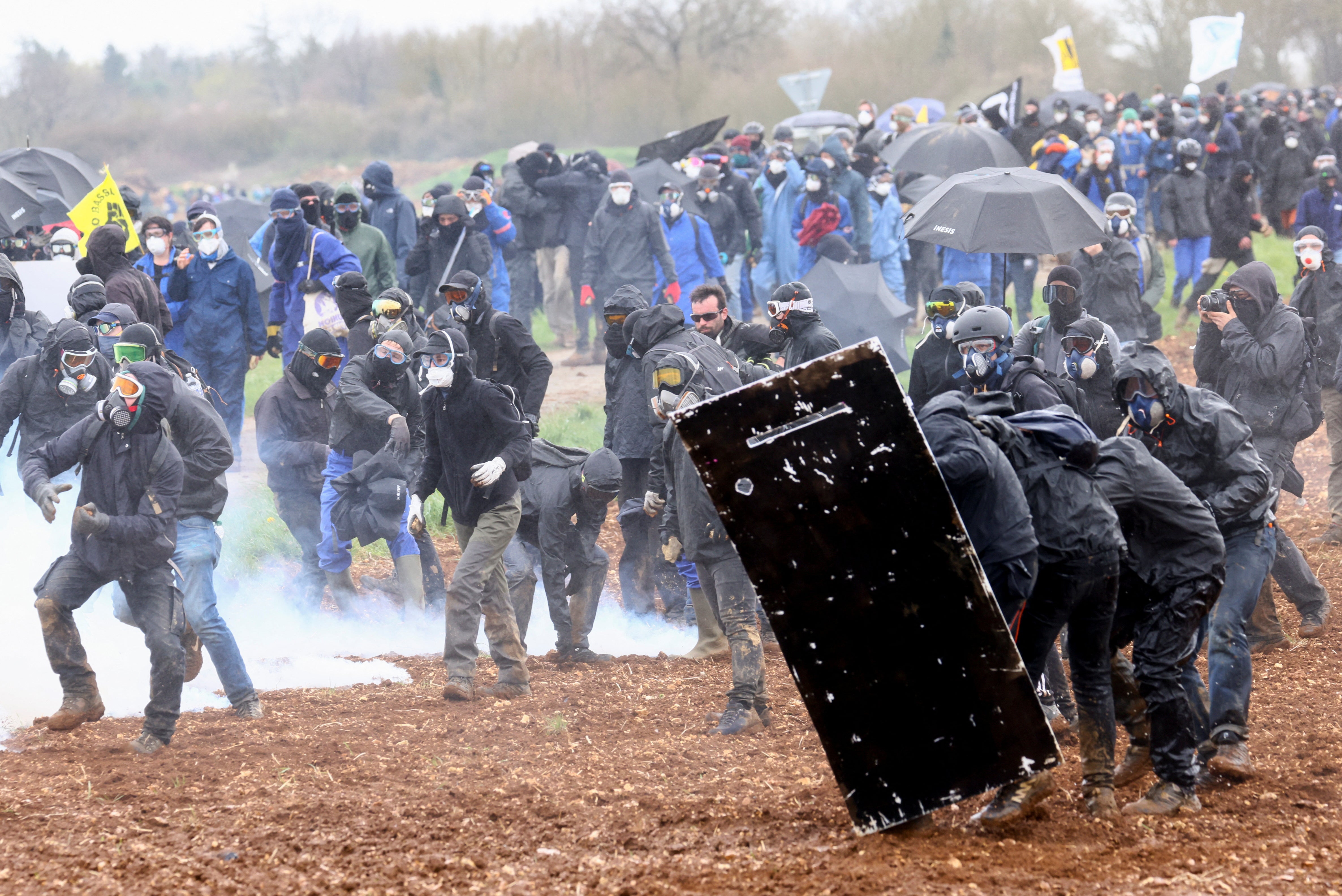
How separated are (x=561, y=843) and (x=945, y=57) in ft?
166

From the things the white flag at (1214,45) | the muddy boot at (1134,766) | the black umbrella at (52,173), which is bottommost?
the muddy boot at (1134,766)

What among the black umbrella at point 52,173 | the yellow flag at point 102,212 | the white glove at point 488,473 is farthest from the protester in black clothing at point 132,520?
the black umbrella at point 52,173

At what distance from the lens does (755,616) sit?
681 centimetres

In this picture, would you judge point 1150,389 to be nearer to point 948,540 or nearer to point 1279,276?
point 948,540

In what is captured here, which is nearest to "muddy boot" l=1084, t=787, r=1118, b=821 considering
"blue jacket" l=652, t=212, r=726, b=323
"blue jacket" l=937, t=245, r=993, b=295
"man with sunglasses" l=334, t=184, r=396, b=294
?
"man with sunglasses" l=334, t=184, r=396, b=294

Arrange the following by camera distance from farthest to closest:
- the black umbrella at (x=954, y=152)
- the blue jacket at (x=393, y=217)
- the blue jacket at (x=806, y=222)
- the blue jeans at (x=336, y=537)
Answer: the black umbrella at (x=954, y=152), the blue jacket at (x=806, y=222), the blue jacket at (x=393, y=217), the blue jeans at (x=336, y=537)

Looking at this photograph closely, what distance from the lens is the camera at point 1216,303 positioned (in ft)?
26.6

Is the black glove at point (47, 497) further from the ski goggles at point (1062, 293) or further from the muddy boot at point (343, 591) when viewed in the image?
the ski goggles at point (1062, 293)

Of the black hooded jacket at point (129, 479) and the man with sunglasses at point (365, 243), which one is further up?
the man with sunglasses at point (365, 243)

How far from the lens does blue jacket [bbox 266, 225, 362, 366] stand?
11195 millimetres

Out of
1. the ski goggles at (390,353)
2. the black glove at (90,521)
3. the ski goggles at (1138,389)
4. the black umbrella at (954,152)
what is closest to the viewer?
the ski goggles at (1138,389)

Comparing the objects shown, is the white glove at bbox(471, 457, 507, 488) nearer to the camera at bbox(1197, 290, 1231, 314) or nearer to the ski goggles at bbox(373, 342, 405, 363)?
the ski goggles at bbox(373, 342, 405, 363)

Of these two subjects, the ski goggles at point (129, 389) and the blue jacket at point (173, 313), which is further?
the blue jacket at point (173, 313)

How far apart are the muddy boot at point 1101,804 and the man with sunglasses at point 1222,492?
626mm
